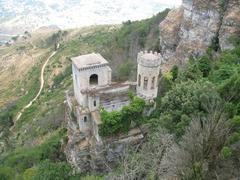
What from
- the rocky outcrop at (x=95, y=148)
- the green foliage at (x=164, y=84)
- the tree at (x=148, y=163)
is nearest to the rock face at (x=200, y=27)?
the green foliage at (x=164, y=84)

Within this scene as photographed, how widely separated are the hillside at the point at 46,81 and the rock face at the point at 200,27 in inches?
280

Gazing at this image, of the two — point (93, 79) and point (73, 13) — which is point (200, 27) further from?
point (73, 13)

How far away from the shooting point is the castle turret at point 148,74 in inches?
1178

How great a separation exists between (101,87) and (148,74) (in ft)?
15.6

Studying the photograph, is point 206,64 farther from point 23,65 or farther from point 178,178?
point 23,65

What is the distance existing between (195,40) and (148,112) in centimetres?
1526

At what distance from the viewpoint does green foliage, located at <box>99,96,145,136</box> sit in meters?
29.0

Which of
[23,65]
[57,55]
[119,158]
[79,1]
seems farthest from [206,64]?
[79,1]

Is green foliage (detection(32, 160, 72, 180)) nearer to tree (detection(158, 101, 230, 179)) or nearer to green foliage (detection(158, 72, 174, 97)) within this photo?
tree (detection(158, 101, 230, 179))

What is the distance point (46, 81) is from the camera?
67375mm

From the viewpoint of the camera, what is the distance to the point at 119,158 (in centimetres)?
3039

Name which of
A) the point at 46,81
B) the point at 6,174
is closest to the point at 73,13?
the point at 46,81

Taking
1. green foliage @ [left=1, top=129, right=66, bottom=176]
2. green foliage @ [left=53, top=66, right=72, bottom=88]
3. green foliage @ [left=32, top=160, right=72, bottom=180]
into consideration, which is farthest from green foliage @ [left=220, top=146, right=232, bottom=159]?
green foliage @ [left=53, top=66, right=72, bottom=88]

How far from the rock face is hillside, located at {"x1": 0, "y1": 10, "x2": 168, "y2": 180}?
7.12 meters
